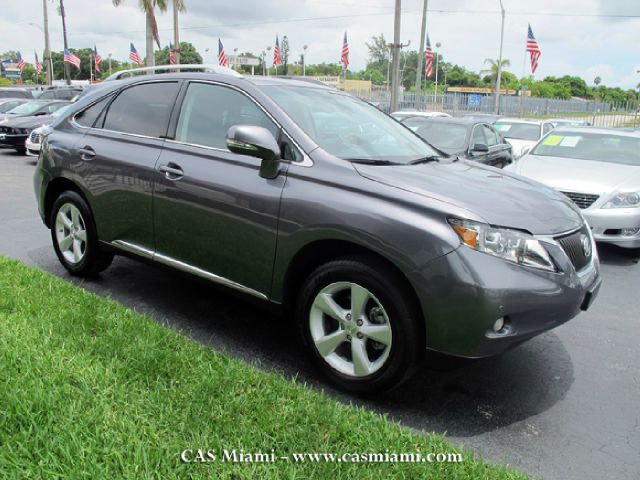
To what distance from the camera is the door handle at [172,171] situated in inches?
146

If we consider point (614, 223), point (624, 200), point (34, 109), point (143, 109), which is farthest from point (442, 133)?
point (34, 109)

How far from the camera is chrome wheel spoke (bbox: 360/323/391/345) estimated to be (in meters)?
2.86

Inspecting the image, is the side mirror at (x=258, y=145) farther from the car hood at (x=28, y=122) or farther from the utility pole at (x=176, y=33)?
the utility pole at (x=176, y=33)

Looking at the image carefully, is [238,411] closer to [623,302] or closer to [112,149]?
[112,149]

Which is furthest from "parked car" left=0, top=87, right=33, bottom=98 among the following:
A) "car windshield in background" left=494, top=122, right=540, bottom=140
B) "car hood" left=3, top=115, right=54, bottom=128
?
"car windshield in background" left=494, top=122, right=540, bottom=140

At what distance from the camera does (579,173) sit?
6.67 m

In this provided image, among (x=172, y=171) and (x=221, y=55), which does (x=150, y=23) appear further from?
(x=172, y=171)

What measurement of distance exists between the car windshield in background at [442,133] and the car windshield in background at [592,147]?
1.22m

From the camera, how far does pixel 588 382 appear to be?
3.42m

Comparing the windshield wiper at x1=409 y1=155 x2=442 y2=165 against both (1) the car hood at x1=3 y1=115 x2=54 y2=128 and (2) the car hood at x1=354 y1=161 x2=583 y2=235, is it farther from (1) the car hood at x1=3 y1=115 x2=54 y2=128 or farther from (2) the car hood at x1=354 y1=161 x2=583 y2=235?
(1) the car hood at x1=3 y1=115 x2=54 y2=128

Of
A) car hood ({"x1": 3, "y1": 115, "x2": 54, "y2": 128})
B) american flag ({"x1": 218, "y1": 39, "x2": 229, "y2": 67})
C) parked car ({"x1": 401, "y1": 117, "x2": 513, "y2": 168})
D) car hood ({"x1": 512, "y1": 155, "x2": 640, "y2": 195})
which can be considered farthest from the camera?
american flag ({"x1": 218, "y1": 39, "x2": 229, "y2": 67})

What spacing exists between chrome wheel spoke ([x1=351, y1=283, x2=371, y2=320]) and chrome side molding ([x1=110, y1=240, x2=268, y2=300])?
0.63 m

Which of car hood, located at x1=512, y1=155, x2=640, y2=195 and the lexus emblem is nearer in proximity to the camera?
the lexus emblem

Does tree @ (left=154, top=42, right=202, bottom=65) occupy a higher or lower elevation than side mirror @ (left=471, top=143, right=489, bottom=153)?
higher
